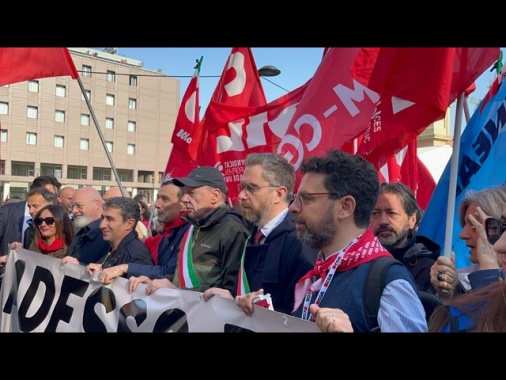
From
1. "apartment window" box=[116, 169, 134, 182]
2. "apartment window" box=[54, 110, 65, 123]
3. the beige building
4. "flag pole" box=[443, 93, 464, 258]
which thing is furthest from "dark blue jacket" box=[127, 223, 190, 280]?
"apartment window" box=[116, 169, 134, 182]

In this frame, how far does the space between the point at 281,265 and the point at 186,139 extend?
4513 mm

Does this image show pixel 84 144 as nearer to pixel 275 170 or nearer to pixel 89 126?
pixel 89 126

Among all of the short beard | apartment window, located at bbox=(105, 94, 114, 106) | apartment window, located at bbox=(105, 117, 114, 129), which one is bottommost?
the short beard

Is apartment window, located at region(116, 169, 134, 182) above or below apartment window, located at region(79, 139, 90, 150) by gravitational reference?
below

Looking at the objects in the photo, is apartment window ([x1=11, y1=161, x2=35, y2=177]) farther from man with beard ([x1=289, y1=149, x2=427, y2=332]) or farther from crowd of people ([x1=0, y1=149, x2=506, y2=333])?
man with beard ([x1=289, y1=149, x2=427, y2=332])

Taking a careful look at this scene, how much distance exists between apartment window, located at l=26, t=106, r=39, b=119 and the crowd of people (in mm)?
52445

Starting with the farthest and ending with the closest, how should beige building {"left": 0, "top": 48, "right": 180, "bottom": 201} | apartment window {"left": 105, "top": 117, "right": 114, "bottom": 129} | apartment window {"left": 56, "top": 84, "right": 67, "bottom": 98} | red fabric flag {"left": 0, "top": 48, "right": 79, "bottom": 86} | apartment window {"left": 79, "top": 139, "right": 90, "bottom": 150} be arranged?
apartment window {"left": 105, "top": 117, "right": 114, "bottom": 129}, apartment window {"left": 79, "top": 139, "right": 90, "bottom": 150}, apartment window {"left": 56, "top": 84, "right": 67, "bottom": 98}, beige building {"left": 0, "top": 48, "right": 180, "bottom": 201}, red fabric flag {"left": 0, "top": 48, "right": 79, "bottom": 86}

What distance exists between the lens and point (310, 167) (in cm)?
258

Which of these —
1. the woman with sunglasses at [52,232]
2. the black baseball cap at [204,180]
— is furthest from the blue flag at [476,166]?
the woman with sunglasses at [52,232]

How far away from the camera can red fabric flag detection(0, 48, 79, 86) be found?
17.9 ft

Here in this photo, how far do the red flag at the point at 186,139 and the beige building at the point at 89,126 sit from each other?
4431 centimetres
